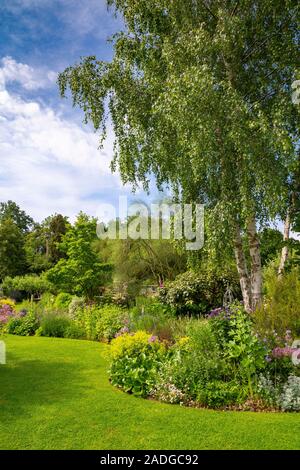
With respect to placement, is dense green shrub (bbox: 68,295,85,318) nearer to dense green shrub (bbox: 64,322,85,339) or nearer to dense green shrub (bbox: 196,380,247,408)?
dense green shrub (bbox: 64,322,85,339)

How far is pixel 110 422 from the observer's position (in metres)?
4.52

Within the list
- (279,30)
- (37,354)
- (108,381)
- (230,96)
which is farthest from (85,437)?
(279,30)

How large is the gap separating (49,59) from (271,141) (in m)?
6.09

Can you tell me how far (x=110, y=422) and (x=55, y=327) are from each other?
7016mm

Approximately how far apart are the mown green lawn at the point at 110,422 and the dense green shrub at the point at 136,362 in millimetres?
220

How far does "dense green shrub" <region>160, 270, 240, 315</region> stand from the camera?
37.2 ft

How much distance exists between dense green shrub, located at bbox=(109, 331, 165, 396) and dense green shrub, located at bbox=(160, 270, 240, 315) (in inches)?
185

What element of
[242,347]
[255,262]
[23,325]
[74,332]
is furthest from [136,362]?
[23,325]

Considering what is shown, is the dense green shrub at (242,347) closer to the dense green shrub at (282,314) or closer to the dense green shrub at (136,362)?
the dense green shrub at (282,314)

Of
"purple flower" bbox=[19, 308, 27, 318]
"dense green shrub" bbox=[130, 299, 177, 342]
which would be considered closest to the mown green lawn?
"dense green shrub" bbox=[130, 299, 177, 342]

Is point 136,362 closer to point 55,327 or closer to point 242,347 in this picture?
point 242,347

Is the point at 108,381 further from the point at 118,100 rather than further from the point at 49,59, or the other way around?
the point at 49,59

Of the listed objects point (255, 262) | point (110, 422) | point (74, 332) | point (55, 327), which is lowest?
point (110, 422)

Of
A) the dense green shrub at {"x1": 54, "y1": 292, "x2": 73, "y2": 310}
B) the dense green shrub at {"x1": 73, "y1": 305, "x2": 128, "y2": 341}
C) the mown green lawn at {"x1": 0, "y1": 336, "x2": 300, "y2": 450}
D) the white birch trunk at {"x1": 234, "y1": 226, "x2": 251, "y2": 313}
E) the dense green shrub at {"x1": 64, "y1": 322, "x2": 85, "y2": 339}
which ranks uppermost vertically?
the white birch trunk at {"x1": 234, "y1": 226, "x2": 251, "y2": 313}
